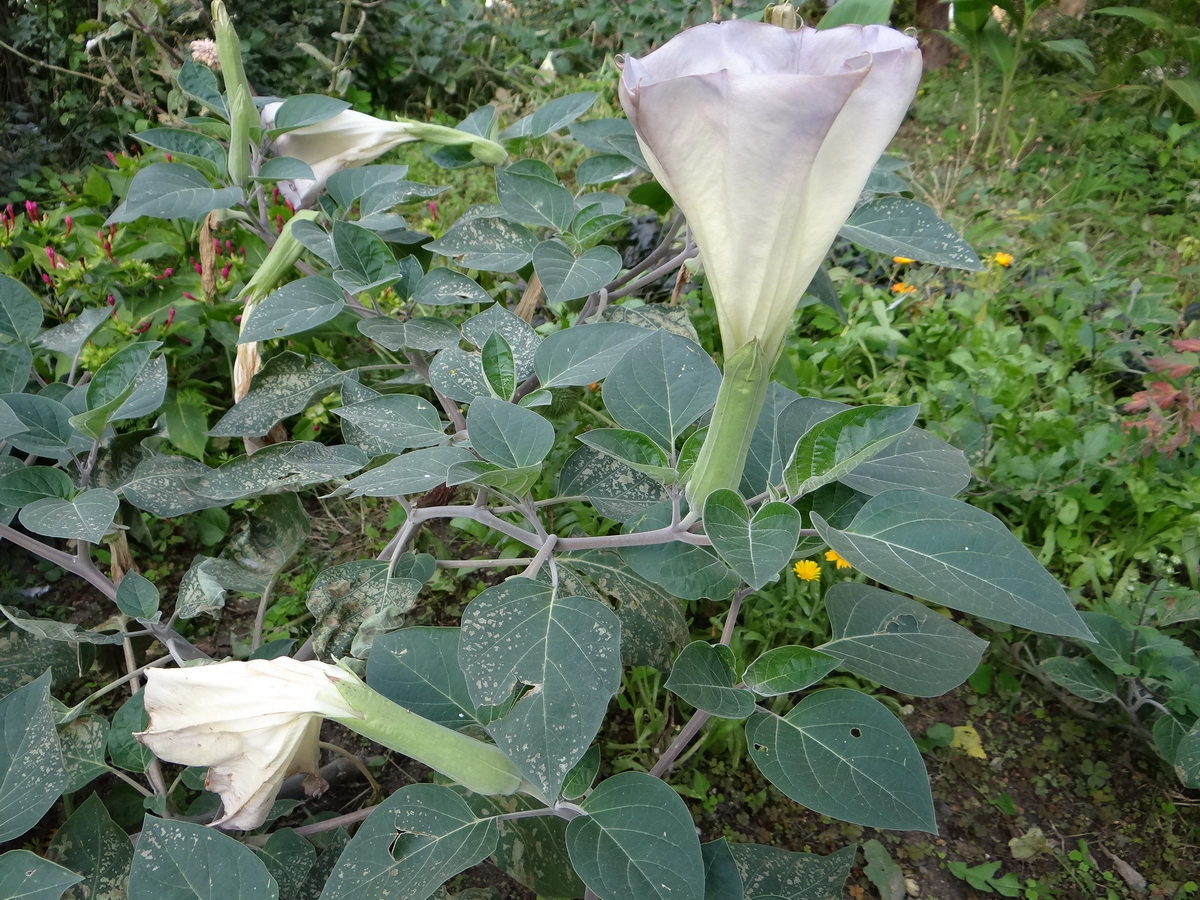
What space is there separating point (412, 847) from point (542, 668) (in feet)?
0.71

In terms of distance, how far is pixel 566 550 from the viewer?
84 cm

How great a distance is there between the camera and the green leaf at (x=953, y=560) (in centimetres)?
54

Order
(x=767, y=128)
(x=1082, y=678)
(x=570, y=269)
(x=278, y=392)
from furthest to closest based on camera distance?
1. (x=1082, y=678)
2. (x=278, y=392)
3. (x=570, y=269)
4. (x=767, y=128)

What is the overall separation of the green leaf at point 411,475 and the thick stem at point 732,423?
232mm

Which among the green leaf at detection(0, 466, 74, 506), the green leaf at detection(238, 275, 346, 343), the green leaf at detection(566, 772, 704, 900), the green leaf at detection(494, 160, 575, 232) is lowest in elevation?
the green leaf at detection(566, 772, 704, 900)

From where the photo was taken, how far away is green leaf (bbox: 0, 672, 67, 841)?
0.73 m

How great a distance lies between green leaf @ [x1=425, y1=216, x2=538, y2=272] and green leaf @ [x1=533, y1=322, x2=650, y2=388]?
0.64ft

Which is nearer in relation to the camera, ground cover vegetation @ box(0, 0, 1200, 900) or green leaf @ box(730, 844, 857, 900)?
ground cover vegetation @ box(0, 0, 1200, 900)

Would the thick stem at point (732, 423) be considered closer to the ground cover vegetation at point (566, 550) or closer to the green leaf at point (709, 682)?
the ground cover vegetation at point (566, 550)

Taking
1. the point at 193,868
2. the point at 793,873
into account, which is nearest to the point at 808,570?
the point at 793,873

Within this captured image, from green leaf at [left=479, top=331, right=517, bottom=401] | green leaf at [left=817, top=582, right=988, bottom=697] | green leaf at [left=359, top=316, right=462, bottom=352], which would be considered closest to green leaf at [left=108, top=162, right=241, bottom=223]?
green leaf at [left=359, top=316, right=462, bottom=352]

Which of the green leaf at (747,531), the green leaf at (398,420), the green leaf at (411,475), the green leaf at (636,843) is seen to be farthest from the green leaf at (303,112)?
the green leaf at (636,843)

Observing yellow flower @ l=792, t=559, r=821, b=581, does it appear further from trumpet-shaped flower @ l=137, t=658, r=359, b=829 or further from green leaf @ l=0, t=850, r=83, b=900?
green leaf @ l=0, t=850, r=83, b=900

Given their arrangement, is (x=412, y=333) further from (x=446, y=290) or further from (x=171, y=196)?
(x=171, y=196)
